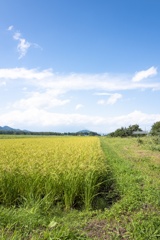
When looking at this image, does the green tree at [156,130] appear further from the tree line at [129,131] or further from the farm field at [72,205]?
the farm field at [72,205]

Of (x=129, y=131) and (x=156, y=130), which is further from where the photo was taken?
(x=129, y=131)

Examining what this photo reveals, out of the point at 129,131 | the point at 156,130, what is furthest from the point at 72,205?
the point at 129,131

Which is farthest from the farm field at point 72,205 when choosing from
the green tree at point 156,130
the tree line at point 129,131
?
the tree line at point 129,131

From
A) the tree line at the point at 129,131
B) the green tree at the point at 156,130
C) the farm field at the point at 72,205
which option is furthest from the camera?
the tree line at the point at 129,131

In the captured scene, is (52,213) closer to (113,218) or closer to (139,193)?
(113,218)

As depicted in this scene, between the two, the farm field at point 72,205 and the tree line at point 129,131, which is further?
the tree line at point 129,131

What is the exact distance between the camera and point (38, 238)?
10.7ft

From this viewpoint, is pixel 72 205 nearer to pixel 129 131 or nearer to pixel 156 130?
pixel 156 130

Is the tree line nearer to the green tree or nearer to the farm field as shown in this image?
the green tree

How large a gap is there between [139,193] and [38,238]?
96.6 inches

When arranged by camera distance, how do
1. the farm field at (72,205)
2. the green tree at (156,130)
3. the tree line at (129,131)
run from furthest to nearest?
the tree line at (129,131)
the green tree at (156,130)
the farm field at (72,205)

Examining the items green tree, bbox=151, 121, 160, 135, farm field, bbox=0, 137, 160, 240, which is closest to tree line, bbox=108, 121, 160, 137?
green tree, bbox=151, 121, 160, 135

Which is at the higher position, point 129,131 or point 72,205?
point 129,131

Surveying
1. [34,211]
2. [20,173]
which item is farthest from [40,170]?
[34,211]
